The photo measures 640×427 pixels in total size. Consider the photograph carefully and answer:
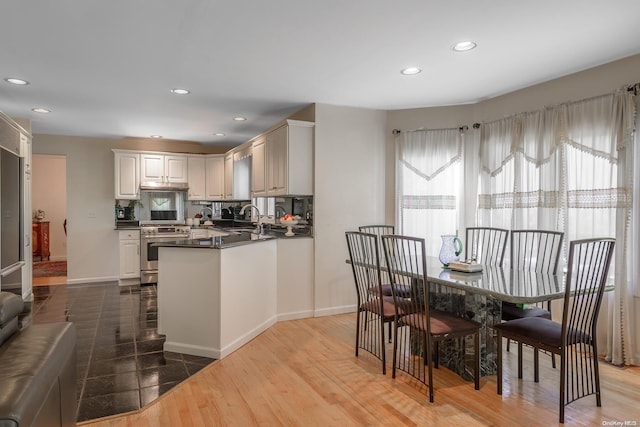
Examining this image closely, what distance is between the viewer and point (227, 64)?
10.8 feet

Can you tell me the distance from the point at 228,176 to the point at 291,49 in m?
3.98

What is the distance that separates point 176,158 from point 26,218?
2.40 meters

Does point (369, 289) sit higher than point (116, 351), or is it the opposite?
point (369, 289)

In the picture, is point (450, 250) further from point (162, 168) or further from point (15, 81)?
point (162, 168)

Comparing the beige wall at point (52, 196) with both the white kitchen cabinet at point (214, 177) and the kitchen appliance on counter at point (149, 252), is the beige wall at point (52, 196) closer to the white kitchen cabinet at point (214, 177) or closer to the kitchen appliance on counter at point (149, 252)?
the kitchen appliance on counter at point (149, 252)

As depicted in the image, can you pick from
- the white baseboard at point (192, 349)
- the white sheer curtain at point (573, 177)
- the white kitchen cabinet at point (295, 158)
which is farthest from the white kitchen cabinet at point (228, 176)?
the white sheer curtain at point (573, 177)

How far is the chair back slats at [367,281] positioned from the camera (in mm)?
3045

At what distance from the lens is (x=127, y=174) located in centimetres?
652

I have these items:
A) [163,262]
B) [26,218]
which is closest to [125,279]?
[26,218]

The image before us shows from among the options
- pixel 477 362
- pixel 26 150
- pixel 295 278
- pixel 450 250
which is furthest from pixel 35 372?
pixel 26 150

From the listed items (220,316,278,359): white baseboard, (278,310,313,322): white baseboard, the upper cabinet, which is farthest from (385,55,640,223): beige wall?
the upper cabinet

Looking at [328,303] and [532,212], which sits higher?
[532,212]

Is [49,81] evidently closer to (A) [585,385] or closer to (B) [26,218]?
(B) [26,218]

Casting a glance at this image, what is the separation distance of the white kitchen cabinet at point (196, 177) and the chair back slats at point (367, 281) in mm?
4259
